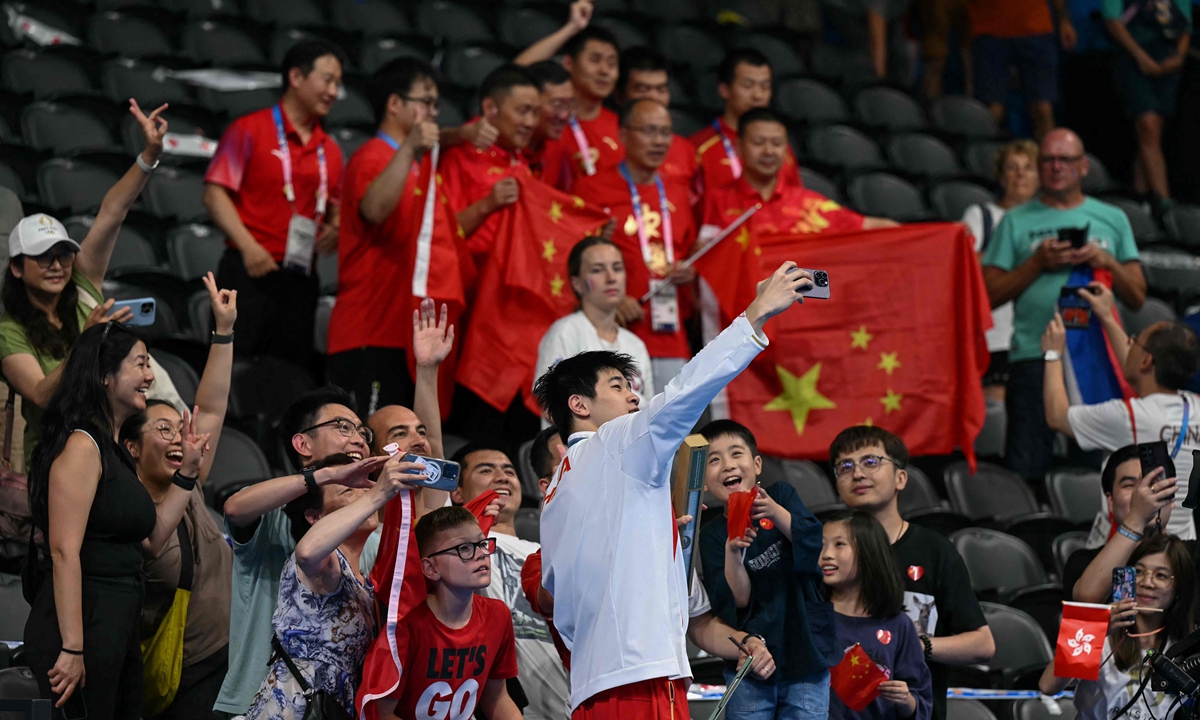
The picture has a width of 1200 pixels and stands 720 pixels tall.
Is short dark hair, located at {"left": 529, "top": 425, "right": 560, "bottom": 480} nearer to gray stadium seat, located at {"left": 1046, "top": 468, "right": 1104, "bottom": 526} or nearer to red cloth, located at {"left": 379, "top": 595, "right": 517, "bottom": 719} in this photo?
red cloth, located at {"left": 379, "top": 595, "right": 517, "bottom": 719}

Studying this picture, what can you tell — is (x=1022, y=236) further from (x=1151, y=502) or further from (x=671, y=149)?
(x=1151, y=502)

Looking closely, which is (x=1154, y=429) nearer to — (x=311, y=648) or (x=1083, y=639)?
(x=1083, y=639)

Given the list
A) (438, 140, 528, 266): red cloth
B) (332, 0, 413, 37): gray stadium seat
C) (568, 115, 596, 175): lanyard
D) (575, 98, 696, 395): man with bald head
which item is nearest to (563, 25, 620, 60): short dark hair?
(568, 115, 596, 175): lanyard

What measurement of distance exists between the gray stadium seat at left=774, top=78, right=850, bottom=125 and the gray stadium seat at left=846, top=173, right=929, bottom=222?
3.74 feet

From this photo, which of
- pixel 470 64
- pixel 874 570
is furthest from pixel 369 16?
pixel 874 570

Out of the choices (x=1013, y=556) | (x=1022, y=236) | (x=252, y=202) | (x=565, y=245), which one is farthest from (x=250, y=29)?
(x=1013, y=556)

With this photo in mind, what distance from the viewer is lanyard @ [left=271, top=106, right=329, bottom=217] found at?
6500mm

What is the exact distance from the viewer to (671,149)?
7.20m

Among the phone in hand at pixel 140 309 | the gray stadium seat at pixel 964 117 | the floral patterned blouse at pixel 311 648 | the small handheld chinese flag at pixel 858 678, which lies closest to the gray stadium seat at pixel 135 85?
the phone in hand at pixel 140 309

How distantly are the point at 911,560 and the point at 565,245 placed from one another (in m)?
2.29

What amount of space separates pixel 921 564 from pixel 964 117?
7004 mm

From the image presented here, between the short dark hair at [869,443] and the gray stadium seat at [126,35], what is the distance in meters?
5.65

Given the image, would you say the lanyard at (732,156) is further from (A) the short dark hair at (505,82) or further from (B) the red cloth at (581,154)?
(A) the short dark hair at (505,82)

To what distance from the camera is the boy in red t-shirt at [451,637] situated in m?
3.86
